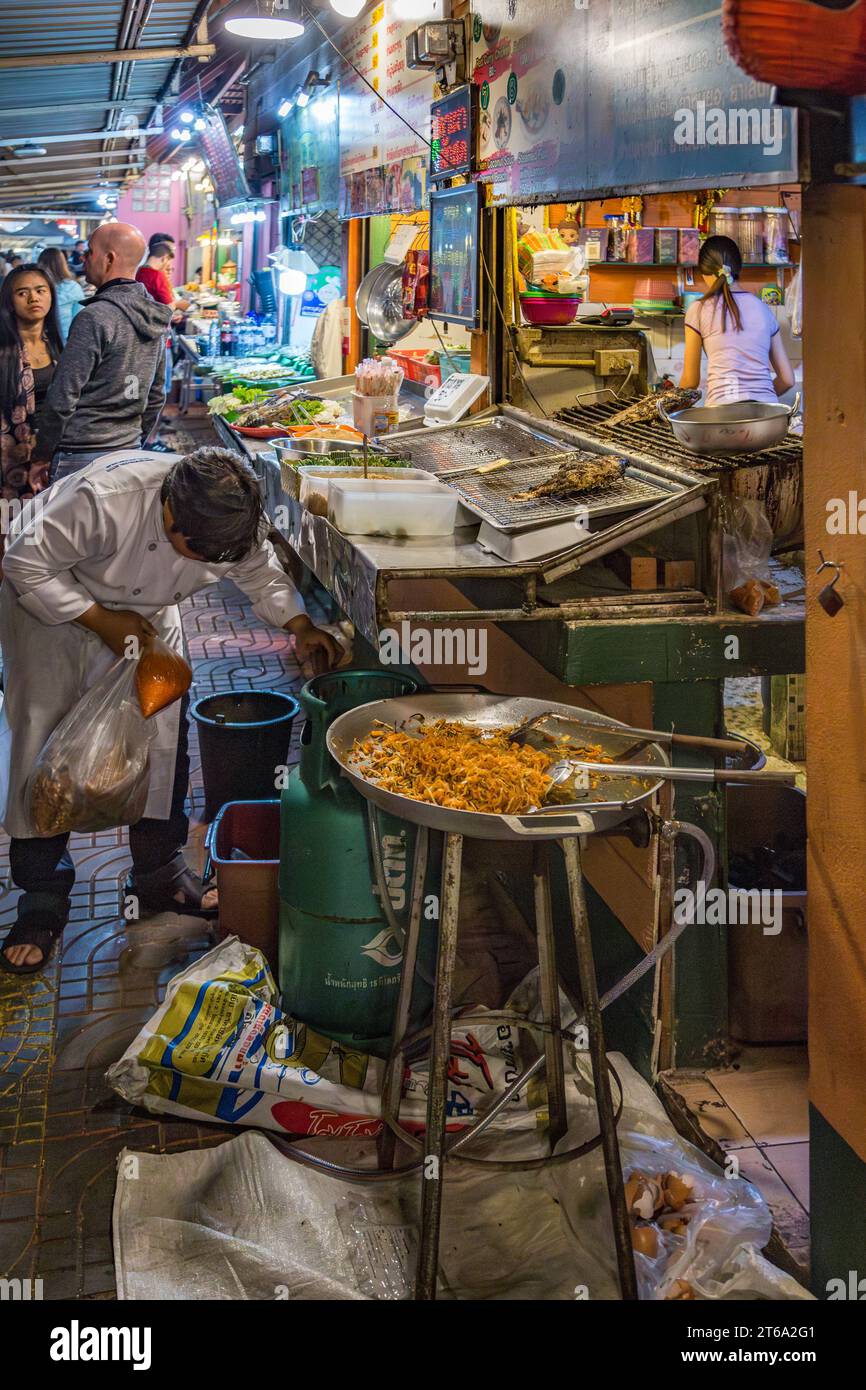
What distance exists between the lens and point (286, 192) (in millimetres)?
11000

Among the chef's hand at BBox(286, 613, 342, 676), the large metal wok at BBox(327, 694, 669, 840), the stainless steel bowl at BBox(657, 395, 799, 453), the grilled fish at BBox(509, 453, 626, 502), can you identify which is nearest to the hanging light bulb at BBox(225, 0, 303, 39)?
the chef's hand at BBox(286, 613, 342, 676)

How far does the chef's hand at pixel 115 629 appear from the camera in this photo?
151 inches

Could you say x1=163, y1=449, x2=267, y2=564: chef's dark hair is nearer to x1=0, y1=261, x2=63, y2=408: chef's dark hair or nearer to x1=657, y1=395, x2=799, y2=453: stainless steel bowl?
x1=657, y1=395, x2=799, y2=453: stainless steel bowl

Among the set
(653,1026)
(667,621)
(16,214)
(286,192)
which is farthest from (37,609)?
(16,214)

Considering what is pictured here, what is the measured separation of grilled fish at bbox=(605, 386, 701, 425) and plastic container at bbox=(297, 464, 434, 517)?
0.73 meters

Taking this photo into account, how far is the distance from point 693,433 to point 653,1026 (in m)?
1.65

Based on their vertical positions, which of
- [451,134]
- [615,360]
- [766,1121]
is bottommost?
[766,1121]

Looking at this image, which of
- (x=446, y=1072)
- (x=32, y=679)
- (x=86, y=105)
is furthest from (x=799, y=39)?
(x=86, y=105)

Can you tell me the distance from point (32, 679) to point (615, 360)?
2729mm

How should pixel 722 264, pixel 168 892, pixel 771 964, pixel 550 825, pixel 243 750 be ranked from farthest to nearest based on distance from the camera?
pixel 722 264
pixel 243 750
pixel 168 892
pixel 771 964
pixel 550 825

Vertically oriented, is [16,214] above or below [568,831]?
above

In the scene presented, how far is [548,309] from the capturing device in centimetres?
488

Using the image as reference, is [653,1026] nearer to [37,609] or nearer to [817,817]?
[817,817]

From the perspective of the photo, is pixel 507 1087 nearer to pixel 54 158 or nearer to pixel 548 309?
pixel 548 309
